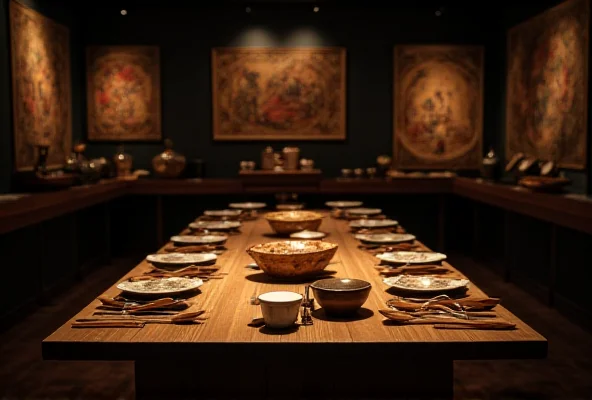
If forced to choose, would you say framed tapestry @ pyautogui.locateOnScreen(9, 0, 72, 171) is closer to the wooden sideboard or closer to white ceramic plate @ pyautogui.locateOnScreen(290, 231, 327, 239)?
the wooden sideboard

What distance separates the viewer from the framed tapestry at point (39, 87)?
5.74 m

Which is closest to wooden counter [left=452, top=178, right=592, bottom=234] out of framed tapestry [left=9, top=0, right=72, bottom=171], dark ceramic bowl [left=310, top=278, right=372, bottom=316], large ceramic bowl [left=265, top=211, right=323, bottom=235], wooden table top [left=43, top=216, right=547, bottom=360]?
large ceramic bowl [left=265, top=211, right=323, bottom=235]

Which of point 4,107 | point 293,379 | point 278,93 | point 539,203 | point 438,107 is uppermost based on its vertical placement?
point 278,93

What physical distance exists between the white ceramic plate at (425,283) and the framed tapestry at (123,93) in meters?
6.03

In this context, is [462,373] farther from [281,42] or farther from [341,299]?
[281,42]

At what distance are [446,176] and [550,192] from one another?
2.36 meters

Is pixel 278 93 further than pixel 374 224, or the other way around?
pixel 278 93

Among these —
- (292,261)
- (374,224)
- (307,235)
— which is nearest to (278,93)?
(374,224)

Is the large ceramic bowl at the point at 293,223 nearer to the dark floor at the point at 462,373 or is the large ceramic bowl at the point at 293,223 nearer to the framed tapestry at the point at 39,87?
the dark floor at the point at 462,373

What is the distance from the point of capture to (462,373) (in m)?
3.83

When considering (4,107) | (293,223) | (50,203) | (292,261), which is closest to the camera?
(292,261)

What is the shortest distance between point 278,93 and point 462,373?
4825mm

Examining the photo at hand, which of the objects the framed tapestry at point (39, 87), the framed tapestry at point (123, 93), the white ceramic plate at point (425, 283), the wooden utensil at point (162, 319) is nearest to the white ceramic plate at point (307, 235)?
the white ceramic plate at point (425, 283)

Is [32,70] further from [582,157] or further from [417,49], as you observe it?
[582,157]
